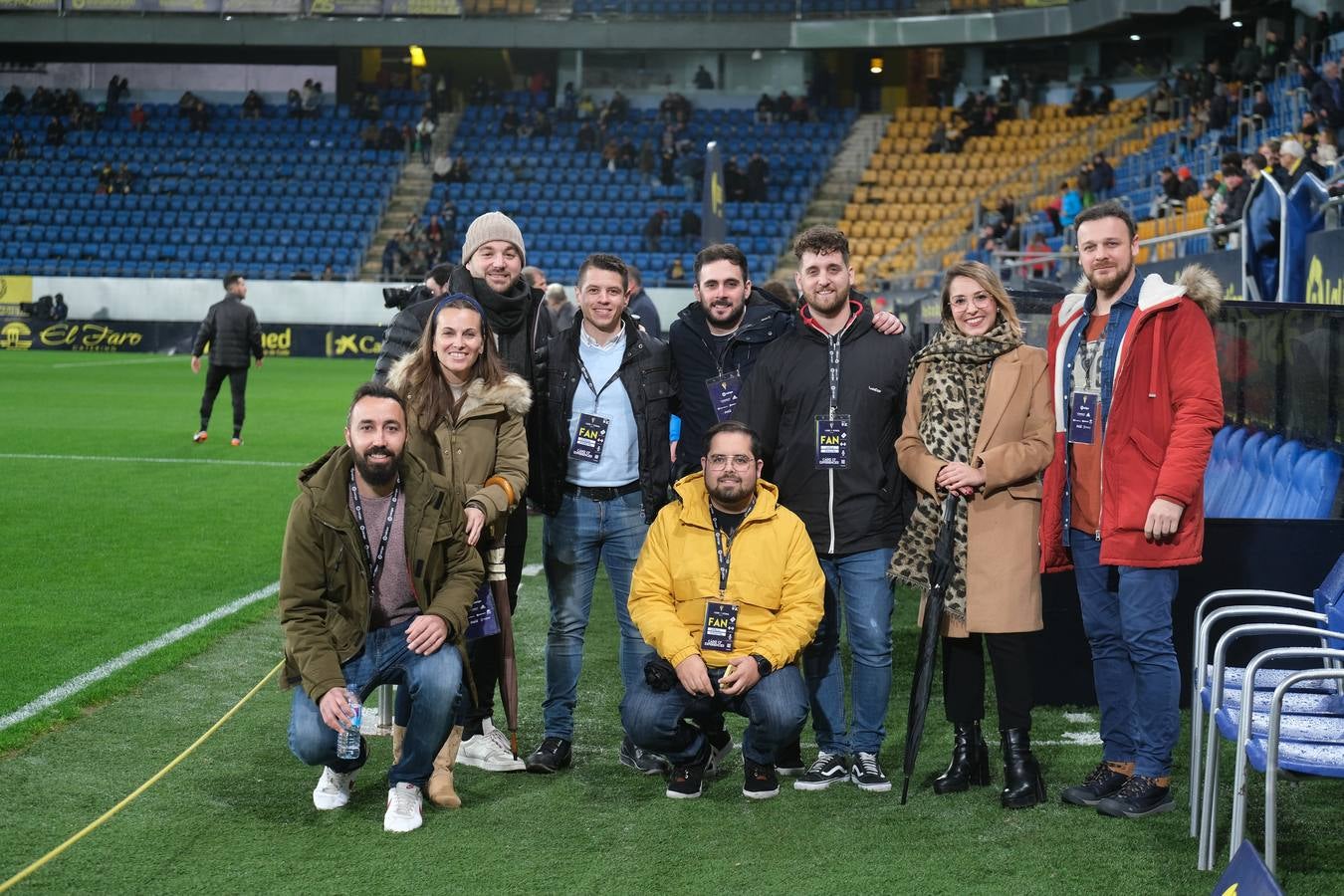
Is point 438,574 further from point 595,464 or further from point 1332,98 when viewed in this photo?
point 1332,98

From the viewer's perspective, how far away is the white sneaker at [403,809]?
4500 mm

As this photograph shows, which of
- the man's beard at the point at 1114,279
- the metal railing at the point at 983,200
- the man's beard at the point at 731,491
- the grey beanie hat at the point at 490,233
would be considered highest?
the metal railing at the point at 983,200

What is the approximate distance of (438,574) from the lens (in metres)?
4.75

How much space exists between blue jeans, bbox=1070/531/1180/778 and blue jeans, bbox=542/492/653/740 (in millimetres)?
1525

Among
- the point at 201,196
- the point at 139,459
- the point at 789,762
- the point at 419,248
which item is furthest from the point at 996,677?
the point at 201,196

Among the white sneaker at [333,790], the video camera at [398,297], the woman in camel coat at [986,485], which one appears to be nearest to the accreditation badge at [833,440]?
the woman in camel coat at [986,485]

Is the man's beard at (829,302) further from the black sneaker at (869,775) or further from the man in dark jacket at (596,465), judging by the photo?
the black sneaker at (869,775)

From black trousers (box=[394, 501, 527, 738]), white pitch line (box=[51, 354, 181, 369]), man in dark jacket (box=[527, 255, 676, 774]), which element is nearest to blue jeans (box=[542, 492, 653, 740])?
man in dark jacket (box=[527, 255, 676, 774])

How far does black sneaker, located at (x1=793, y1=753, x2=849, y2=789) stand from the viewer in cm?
498

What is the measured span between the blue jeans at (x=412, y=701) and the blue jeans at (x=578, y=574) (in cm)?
70

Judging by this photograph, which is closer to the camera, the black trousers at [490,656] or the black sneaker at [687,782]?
the black sneaker at [687,782]

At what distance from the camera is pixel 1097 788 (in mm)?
4750

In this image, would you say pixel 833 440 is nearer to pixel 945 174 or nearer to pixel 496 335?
pixel 496 335

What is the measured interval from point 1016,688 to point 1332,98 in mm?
16605
